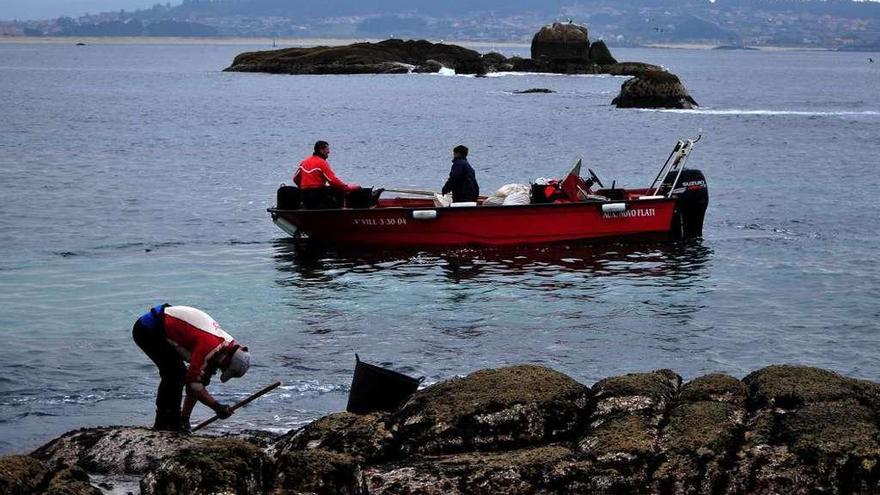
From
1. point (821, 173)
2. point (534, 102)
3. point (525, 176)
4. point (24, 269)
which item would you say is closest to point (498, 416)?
point (24, 269)

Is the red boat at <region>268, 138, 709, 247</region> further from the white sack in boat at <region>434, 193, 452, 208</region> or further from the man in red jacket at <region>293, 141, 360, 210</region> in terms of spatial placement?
the white sack in boat at <region>434, 193, 452, 208</region>

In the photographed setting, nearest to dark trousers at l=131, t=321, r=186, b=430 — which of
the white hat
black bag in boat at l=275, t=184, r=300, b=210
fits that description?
the white hat

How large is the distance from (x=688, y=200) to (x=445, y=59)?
124070 millimetres

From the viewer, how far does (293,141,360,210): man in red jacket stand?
2302cm

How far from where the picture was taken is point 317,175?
2325 centimetres

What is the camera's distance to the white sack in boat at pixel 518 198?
2348cm

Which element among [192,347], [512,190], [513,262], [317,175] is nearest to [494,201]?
[512,190]

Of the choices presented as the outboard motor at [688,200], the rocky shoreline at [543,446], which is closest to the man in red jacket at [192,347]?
the rocky shoreline at [543,446]

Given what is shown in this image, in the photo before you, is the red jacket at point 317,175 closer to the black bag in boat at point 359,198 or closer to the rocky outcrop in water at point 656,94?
the black bag in boat at point 359,198

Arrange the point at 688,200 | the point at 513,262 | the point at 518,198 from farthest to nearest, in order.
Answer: the point at 688,200 < the point at 518,198 < the point at 513,262

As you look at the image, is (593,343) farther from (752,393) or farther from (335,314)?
(752,393)

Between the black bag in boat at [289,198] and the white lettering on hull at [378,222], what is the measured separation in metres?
1.27

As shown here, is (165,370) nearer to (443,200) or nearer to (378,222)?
(378,222)

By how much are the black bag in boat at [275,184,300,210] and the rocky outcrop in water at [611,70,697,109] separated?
56.9 m
